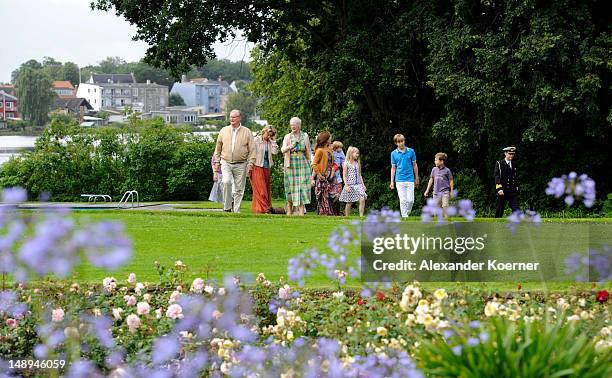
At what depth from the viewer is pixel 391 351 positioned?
5957mm

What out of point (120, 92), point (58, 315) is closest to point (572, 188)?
point (58, 315)

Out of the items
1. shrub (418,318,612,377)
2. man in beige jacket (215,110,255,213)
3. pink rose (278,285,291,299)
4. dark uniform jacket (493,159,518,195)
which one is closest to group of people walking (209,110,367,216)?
man in beige jacket (215,110,255,213)

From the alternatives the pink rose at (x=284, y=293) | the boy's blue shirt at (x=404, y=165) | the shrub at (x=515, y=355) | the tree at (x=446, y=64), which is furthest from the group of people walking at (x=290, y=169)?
the shrub at (x=515, y=355)

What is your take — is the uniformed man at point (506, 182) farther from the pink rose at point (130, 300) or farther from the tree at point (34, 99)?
the tree at point (34, 99)

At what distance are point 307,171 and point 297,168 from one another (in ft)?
0.66

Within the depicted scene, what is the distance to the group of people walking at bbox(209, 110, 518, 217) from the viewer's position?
1986 centimetres

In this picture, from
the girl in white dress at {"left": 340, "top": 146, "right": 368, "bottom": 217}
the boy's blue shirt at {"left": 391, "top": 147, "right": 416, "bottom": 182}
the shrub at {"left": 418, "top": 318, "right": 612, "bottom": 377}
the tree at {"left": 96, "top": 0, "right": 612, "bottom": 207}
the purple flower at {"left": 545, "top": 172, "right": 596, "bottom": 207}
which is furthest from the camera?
the tree at {"left": 96, "top": 0, "right": 612, "bottom": 207}

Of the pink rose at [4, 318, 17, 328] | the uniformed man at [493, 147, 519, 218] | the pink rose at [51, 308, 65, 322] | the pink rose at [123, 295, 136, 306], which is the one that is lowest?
the pink rose at [4, 318, 17, 328]

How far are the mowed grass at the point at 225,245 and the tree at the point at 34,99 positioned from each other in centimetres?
11904

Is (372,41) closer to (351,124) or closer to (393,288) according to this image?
(351,124)

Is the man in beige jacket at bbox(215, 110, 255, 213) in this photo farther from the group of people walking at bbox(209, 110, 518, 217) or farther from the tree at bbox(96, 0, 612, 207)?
the tree at bbox(96, 0, 612, 207)

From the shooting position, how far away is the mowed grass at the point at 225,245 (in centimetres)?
1007

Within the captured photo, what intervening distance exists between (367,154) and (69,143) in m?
11.5

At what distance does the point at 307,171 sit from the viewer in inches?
803
